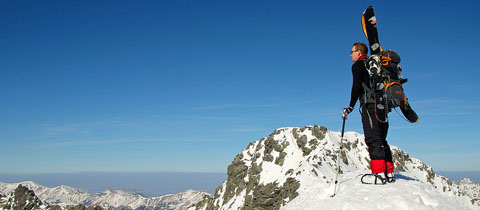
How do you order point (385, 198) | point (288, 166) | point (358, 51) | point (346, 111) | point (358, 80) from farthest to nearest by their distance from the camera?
point (288, 166) → point (358, 51) → point (346, 111) → point (358, 80) → point (385, 198)

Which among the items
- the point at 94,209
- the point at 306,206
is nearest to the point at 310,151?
the point at 306,206

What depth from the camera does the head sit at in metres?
9.57

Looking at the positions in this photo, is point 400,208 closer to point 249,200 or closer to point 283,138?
point 249,200

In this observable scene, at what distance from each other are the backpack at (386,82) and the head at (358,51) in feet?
1.55

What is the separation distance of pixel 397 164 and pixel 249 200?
1921 inches

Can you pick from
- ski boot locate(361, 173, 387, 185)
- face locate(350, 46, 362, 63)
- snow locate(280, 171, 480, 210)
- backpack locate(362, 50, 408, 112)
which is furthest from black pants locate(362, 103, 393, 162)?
face locate(350, 46, 362, 63)

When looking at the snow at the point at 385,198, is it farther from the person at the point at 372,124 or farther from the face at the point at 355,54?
the face at the point at 355,54

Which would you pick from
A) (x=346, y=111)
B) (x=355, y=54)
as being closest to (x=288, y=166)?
(x=355, y=54)

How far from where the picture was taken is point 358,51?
9.61 metres

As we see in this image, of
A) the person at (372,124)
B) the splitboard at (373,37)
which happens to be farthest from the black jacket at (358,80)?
the splitboard at (373,37)

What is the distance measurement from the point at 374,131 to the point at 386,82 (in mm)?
1422

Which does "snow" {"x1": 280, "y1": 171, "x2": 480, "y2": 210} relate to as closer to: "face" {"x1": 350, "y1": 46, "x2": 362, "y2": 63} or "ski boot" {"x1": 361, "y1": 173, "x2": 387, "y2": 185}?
"ski boot" {"x1": 361, "y1": 173, "x2": 387, "y2": 185}

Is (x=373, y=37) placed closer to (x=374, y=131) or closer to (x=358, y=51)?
(x=358, y=51)

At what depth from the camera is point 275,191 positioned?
2753 inches
